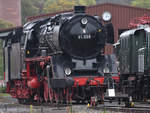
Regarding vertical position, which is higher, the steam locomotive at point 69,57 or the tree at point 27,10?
the tree at point 27,10

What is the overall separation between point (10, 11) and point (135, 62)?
95960 millimetres

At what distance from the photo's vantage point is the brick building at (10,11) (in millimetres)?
110500

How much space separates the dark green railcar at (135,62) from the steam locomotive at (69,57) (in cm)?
124

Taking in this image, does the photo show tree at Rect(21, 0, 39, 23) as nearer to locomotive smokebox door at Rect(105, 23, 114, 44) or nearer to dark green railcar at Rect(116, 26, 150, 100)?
dark green railcar at Rect(116, 26, 150, 100)

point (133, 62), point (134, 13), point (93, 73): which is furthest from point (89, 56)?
point (134, 13)

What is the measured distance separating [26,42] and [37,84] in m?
2.06

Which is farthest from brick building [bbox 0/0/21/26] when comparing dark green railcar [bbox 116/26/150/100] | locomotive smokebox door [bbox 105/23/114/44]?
→ locomotive smokebox door [bbox 105/23/114/44]

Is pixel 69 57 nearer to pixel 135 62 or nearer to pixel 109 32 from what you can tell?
pixel 109 32

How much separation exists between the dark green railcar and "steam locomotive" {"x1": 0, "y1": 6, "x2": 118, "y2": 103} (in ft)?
4.07

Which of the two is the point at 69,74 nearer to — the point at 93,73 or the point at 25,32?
the point at 93,73

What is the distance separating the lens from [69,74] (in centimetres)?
1817

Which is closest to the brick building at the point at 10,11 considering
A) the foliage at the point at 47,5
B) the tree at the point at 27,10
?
the foliage at the point at 47,5

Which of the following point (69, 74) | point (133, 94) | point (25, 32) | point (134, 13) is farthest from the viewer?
point (134, 13)

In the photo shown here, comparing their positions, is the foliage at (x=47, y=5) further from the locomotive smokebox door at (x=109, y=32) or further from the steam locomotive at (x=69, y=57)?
the locomotive smokebox door at (x=109, y=32)
